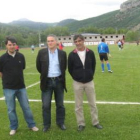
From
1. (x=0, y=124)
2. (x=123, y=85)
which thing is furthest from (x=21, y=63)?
(x=123, y=85)

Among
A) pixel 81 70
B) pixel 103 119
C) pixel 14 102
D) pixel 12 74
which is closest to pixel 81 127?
→ pixel 103 119

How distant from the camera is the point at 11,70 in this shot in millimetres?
5180

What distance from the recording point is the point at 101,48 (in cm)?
1422

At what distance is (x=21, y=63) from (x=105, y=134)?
7.16ft

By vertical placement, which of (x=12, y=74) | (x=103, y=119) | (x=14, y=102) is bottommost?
(x=103, y=119)

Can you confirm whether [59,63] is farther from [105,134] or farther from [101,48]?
[101,48]

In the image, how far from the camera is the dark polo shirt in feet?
16.9

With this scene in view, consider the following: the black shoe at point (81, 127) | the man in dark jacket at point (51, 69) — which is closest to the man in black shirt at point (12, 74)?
the man in dark jacket at point (51, 69)

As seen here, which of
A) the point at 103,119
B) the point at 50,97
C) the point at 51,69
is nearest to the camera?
the point at 51,69

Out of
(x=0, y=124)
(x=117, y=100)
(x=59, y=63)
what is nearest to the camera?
(x=59, y=63)

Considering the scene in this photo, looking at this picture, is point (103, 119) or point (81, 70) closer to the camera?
point (81, 70)

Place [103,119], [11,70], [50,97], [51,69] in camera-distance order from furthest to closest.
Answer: [103,119], [50,97], [51,69], [11,70]

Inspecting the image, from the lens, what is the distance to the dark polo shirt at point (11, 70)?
515 centimetres

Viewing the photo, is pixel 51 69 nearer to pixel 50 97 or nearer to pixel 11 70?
pixel 50 97
